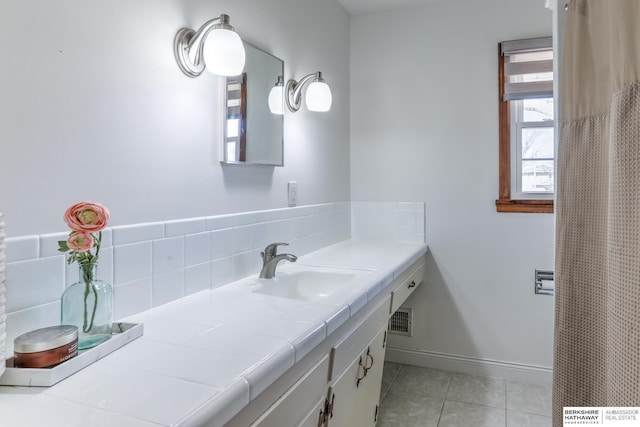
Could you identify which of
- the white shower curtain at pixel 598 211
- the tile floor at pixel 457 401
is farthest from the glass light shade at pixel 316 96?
the tile floor at pixel 457 401

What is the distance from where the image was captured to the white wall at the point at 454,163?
2477 mm

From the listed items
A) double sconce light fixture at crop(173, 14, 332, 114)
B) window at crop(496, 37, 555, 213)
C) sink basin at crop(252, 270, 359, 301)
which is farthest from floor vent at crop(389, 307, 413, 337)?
double sconce light fixture at crop(173, 14, 332, 114)

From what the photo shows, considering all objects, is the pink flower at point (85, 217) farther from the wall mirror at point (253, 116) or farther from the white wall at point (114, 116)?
the wall mirror at point (253, 116)

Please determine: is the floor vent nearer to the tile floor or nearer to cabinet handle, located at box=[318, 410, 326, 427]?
the tile floor

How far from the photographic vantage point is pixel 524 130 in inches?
97.8

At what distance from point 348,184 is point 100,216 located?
2101mm

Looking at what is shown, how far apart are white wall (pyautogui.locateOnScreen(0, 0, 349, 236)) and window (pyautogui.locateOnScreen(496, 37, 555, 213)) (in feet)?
4.87

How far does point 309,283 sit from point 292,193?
1.64 feet

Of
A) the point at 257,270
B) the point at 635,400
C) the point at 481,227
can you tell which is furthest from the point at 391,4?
the point at 635,400

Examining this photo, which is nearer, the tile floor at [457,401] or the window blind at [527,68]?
the tile floor at [457,401]

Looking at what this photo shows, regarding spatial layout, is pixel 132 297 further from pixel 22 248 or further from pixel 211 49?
pixel 211 49

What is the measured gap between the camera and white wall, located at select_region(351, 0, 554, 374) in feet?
8.13

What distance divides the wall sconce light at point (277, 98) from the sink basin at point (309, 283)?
2.54 feet

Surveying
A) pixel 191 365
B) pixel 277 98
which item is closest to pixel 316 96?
pixel 277 98
